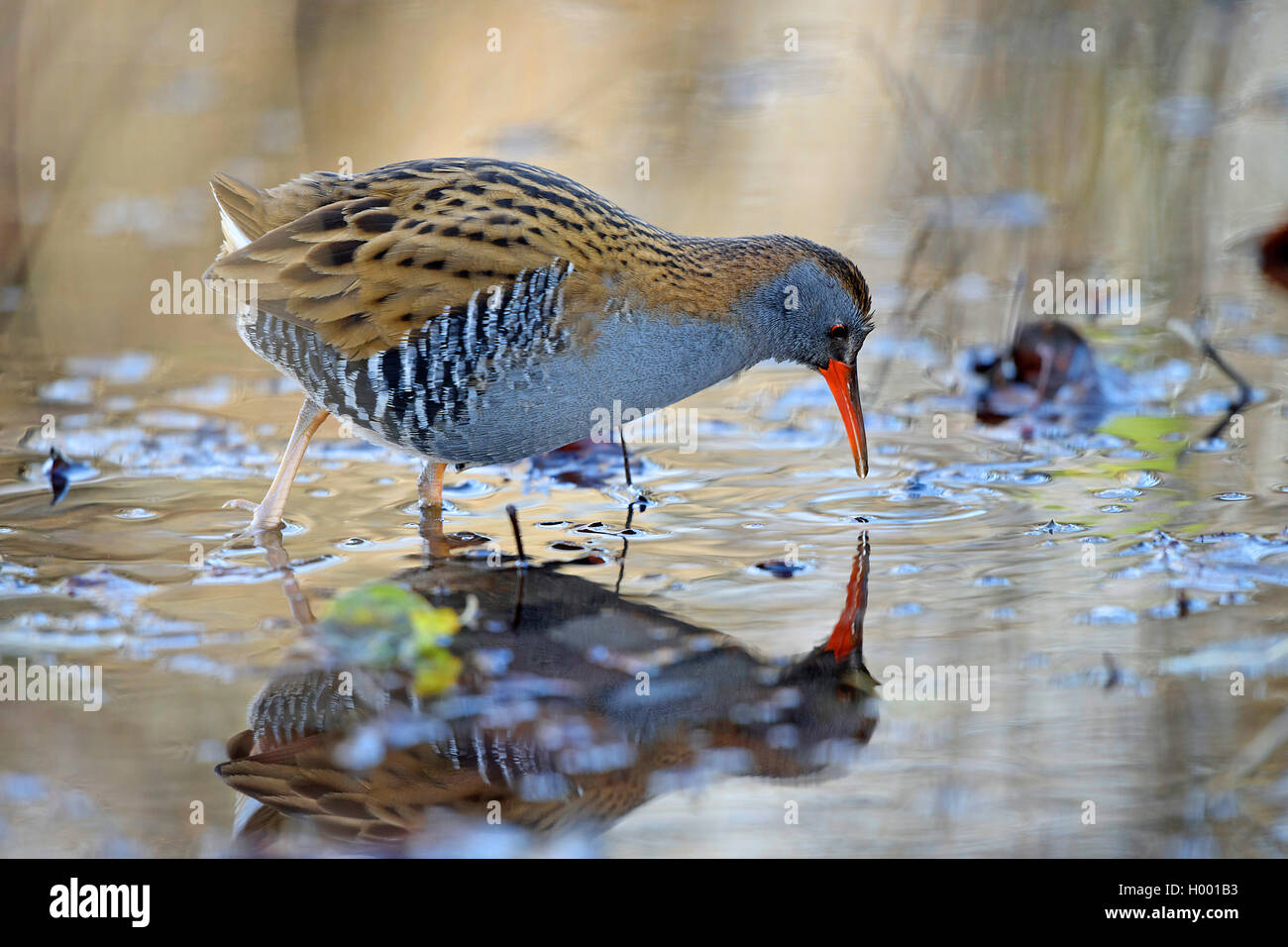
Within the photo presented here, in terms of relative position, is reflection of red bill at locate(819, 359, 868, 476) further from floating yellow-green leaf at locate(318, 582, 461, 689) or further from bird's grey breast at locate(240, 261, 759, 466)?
floating yellow-green leaf at locate(318, 582, 461, 689)

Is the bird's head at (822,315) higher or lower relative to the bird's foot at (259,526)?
higher

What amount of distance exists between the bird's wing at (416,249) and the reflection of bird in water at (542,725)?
966 millimetres

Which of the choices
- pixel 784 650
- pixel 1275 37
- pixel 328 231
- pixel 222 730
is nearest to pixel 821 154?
pixel 1275 37

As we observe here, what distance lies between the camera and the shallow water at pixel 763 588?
2.67 metres

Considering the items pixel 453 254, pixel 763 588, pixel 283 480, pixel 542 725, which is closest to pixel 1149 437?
pixel 763 588

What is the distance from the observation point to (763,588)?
12.1 ft

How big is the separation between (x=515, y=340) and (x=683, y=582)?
33.4 inches

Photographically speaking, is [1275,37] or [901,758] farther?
[1275,37]

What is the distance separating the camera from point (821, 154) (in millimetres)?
8281

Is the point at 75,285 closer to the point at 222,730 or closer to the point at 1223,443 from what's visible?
the point at 222,730

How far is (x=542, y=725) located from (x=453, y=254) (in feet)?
5.15

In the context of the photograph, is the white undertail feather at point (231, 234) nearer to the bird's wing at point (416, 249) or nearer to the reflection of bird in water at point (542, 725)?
the bird's wing at point (416, 249)

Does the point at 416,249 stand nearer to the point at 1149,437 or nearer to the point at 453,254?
the point at 453,254

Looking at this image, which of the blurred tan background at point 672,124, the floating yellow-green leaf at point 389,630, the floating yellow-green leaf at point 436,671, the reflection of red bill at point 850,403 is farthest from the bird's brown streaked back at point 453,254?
the blurred tan background at point 672,124
